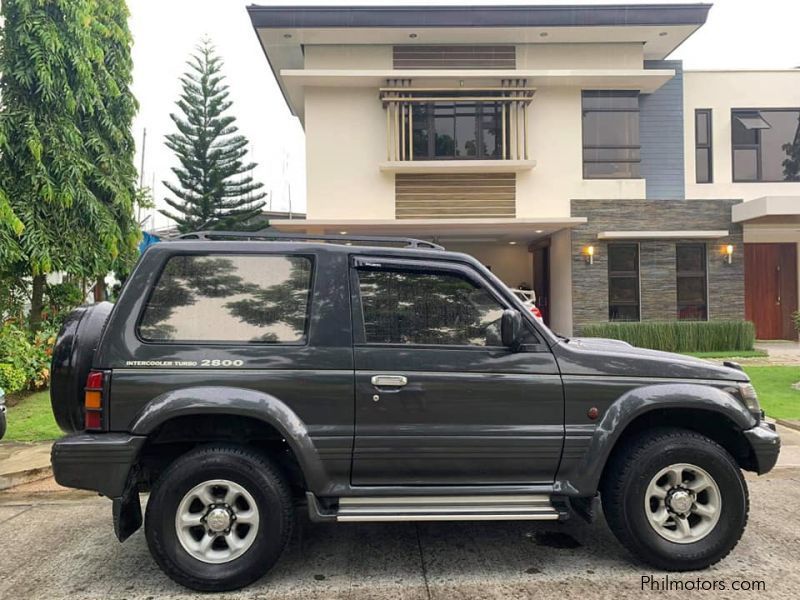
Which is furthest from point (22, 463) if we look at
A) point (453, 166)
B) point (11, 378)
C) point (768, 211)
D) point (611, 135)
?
point (768, 211)

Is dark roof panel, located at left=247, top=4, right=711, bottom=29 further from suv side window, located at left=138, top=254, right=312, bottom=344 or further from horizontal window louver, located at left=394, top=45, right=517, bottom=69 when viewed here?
suv side window, located at left=138, top=254, right=312, bottom=344

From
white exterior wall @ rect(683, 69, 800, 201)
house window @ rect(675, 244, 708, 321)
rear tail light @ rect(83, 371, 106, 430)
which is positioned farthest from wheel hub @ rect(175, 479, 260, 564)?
white exterior wall @ rect(683, 69, 800, 201)

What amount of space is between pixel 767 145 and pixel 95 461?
18839mm

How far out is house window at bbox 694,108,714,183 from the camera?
15766 mm

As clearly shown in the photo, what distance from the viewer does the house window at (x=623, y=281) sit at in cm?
1490

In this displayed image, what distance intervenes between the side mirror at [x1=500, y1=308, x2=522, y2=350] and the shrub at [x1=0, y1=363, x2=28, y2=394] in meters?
7.41

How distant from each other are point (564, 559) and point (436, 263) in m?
2.07

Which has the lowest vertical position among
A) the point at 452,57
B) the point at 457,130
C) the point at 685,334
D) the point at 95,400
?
the point at 685,334

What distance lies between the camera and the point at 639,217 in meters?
14.7

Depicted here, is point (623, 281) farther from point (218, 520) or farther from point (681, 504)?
point (218, 520)

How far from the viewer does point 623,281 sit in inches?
588

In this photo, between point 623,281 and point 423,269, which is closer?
point 423,269

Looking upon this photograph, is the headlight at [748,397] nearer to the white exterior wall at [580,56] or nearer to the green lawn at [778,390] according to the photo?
the green lawn at [778,390]

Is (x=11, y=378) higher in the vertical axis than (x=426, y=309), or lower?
lower
